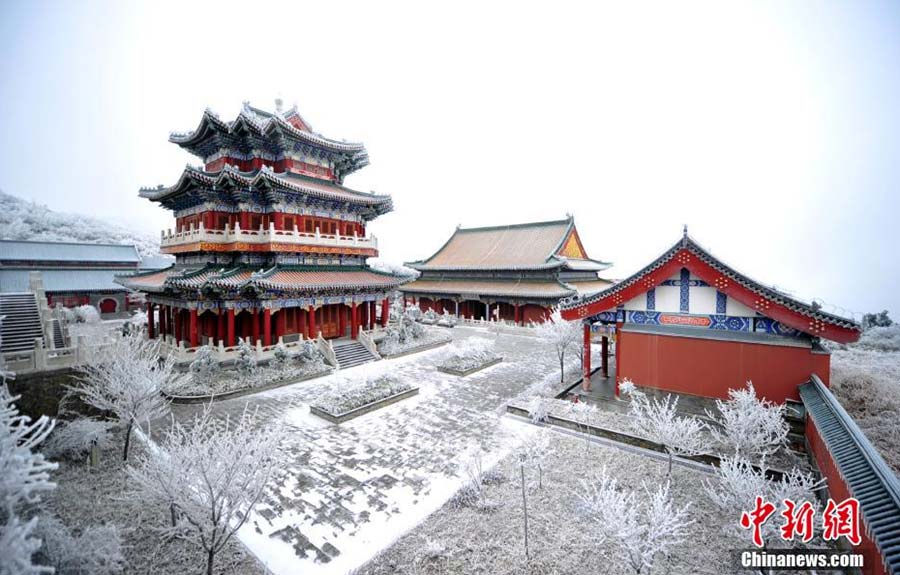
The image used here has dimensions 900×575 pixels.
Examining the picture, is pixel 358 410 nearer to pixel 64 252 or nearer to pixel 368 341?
pixel 368 341

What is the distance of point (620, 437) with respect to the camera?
1003 centimetres

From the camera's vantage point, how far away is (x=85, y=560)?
5125mm

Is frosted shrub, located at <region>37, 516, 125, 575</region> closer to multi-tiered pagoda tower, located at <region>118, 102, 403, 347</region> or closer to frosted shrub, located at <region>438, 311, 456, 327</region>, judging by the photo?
multi-tiered pagoda tower, located at <region>118, 102, 403, 347</region>

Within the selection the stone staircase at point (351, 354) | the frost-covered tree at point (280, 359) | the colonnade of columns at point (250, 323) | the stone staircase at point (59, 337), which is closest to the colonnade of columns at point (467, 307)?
the colonnade of columns at point (250, 323)

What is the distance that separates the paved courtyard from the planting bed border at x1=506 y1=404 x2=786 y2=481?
2.98 ft

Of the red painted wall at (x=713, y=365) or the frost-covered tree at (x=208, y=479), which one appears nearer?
the frost-covered tree at (x=208, y=479)

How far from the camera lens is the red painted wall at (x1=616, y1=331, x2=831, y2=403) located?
1012cm

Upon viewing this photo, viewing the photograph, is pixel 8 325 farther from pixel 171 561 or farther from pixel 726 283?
pixel 726 283

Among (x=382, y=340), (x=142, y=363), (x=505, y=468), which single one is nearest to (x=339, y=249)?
(x=382, y=340)

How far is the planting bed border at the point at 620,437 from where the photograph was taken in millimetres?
8727

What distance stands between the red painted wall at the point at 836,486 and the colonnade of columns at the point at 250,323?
60.8 ft

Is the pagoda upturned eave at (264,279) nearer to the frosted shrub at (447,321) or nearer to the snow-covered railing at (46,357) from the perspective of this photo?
the snow-covered railing at (46,357)

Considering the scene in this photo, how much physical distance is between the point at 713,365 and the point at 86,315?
40891mm

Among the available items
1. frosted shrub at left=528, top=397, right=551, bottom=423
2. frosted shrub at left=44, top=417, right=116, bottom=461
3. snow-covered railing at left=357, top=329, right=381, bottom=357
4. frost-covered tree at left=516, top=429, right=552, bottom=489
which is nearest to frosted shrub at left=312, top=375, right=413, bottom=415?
frosted shrub at left=528, top=397, right=551, bottom=423
